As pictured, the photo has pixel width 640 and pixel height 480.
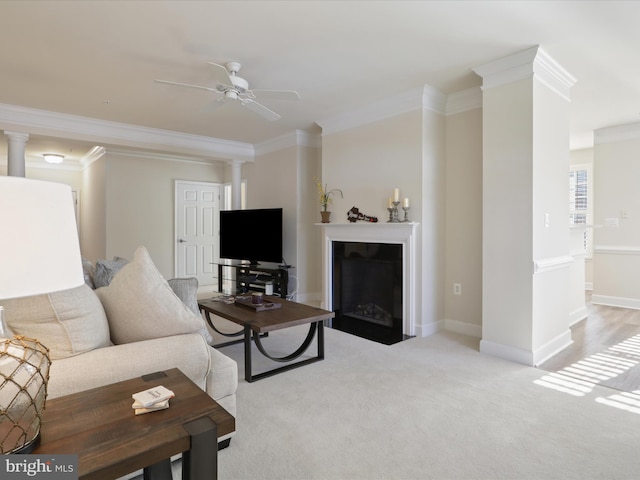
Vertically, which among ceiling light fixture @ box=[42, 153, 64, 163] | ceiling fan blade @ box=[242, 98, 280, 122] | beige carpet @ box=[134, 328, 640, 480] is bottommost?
beige carpet @ box=[134, 328, 640, 480]

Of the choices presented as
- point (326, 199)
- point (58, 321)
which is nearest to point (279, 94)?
point (326, 199)

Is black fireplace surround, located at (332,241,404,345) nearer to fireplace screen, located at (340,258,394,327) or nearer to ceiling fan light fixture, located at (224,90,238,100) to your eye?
fireplace screen, located at (340,258,394,327)

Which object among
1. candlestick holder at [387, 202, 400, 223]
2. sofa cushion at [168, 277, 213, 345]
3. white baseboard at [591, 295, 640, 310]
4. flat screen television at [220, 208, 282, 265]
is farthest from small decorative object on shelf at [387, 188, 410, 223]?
white baseboard at [591, 295, 640, 310]

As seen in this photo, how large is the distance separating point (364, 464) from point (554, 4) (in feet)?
9.66

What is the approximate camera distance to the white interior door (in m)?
7.00

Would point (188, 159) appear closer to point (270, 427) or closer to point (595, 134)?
point (270, 427)

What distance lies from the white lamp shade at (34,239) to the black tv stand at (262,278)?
459cm

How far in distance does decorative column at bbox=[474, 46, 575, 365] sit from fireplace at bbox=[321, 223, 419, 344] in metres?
0.82

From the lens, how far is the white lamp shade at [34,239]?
0.73m

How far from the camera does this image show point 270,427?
2137 mm

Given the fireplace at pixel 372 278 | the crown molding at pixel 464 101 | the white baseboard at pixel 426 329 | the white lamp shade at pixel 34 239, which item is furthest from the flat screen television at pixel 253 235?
the white lamp shade at pixel 34 239

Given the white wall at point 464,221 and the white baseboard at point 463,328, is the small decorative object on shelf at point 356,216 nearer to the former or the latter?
the white wall at point 464,221

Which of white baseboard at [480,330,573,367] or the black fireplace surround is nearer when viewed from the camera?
white baseboard at [480,330,573,367]

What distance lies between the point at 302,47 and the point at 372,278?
103 inches
